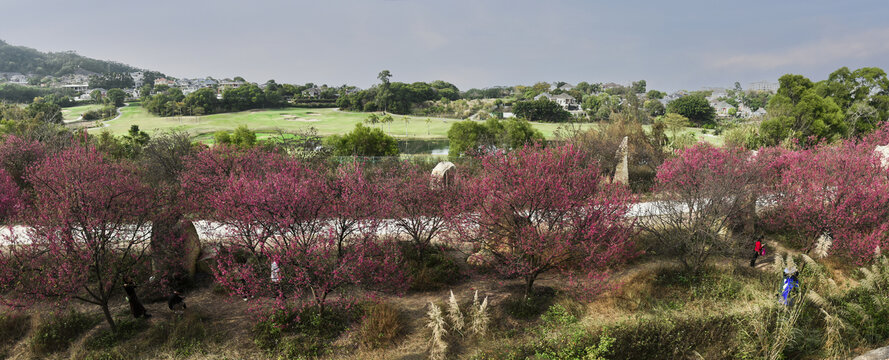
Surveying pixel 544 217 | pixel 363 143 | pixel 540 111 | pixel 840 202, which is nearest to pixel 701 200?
pixel 840 202

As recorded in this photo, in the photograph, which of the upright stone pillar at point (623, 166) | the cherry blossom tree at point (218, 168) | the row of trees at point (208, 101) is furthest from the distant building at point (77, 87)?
the upright stone pillar at point (623, 166)

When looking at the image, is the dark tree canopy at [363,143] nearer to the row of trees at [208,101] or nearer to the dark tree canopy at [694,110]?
the row of trees at [208,101]

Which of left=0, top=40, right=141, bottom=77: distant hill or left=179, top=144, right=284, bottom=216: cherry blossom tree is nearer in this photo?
left=179, top=144, right=284, bottom=216: cherry blossom tree

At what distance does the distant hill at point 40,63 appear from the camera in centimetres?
13368

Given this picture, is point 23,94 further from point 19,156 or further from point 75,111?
point 19,156

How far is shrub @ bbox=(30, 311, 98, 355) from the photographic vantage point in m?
8.55

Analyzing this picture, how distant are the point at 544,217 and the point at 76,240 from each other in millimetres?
9819

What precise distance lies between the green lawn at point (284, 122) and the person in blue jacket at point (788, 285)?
62.2 meters

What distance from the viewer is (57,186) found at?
10148 mm

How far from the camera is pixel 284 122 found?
8231 centimetres

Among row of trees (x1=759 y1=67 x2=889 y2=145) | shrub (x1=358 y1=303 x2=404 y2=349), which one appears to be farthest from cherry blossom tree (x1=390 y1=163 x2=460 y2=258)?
row of trees (x1=759 y1=67 x2=889 y2=145)

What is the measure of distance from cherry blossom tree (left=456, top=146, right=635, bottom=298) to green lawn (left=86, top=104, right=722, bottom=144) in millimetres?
61257

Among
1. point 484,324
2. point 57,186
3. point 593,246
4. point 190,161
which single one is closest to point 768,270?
point 593,246

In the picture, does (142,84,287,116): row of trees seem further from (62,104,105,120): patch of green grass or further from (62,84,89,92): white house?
(62,84,89,92): white house
